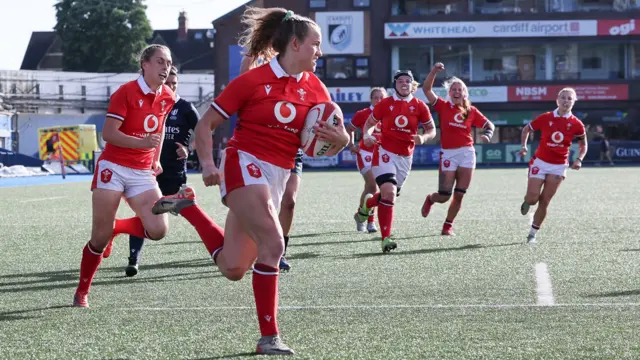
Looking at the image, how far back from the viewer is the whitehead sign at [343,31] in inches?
2363

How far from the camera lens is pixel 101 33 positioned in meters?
84.6

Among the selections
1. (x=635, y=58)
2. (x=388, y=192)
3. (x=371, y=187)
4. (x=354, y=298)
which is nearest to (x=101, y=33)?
(x=635, y=58)

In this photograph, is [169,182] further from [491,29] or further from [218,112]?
[491,29]

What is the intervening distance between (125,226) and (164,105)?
1.39 metres

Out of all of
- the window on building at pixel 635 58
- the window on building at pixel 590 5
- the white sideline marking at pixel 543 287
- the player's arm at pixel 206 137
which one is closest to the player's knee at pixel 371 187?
the white sideline marking at pixel 543 287

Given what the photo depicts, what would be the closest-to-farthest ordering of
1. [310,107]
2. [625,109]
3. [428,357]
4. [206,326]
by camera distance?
1. [428,357]
2. [310,107]
3. [206,326]
4. [625,109]

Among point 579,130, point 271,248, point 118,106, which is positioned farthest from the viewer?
point 579,130

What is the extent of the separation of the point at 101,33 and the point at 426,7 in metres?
34.2

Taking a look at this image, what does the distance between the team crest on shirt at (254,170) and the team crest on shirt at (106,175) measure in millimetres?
2114

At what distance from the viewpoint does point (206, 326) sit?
259 inches

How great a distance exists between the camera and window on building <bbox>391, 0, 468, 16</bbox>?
59906 mm

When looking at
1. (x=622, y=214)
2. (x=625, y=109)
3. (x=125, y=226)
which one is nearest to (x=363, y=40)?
(x=625, y=109)

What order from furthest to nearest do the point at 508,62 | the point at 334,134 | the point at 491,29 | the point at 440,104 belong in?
1. the point at 508,62
2. the point at 491,29
3. the point at 440,104
4. the point at 334,134

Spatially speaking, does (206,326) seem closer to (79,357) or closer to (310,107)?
(79,357)
